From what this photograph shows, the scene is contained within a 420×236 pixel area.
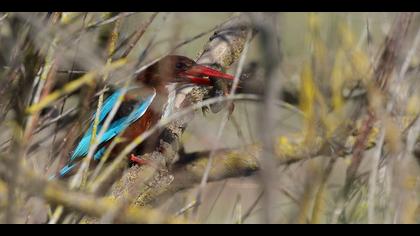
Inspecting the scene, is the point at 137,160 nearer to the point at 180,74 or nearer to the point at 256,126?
the point at 180,74

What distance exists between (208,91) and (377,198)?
4.13ft

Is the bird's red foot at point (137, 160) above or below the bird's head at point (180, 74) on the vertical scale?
below

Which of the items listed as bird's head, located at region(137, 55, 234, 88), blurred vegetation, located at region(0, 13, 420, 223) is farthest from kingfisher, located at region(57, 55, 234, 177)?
blurred vegetation, located at region(0, 13, 420, 223)

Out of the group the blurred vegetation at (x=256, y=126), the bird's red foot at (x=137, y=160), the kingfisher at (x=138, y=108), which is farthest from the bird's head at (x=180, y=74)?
the bird's red foot at (x=137, y=160)

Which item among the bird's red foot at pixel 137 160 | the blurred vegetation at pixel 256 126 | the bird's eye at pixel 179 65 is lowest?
the bird's red foot at pixel 137 160

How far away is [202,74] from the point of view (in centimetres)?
346

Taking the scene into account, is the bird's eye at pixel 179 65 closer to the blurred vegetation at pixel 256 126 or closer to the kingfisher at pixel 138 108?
the kingfisher at pixel 138 108

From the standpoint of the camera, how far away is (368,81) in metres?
2.34

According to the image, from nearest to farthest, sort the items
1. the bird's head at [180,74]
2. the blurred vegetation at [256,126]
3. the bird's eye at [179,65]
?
the blurred vegetation at [256,126]
the bird's head at [180,74]
the bird's eye at [179,65]

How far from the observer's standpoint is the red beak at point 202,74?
336 centimetres

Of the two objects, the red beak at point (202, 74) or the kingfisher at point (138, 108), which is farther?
the kingfisher at point (138, 108)

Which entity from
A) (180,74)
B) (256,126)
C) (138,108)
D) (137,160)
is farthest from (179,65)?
(256,126)
